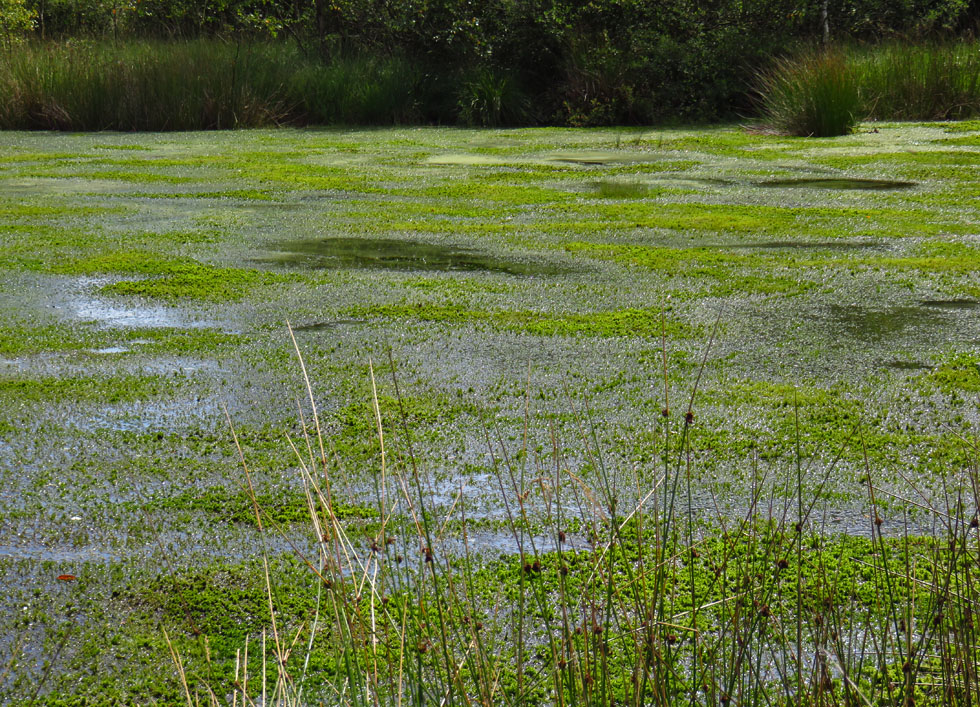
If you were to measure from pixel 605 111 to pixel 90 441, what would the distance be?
1054 centimetres

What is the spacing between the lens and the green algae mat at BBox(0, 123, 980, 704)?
1.95 meters

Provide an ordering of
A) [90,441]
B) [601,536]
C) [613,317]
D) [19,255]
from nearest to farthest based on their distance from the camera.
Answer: [601,536], [90,441], [613,317], [19,255]

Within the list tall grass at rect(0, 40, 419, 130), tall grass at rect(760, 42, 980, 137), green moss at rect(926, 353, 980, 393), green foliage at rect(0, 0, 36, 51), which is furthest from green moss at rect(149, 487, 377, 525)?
green foliage at rect(0, 0, 36, 51)

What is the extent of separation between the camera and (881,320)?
3557 mm

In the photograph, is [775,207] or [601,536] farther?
[775,207]

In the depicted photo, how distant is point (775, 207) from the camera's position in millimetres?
5910

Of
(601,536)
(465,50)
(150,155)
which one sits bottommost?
(601,536)

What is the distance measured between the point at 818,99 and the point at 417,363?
7.54 metres

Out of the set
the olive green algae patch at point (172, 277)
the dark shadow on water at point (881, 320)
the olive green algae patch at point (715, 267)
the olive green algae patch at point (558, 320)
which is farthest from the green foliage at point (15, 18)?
the dark shadow on water at point (881, 320)

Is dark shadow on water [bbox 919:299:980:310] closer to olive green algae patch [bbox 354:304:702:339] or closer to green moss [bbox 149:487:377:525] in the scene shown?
olive green algae patch [bbox 354:304:702:339]

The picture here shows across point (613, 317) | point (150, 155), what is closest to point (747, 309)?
point (613, 317)

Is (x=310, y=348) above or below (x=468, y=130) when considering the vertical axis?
below

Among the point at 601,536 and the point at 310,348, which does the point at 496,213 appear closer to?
the point at 310,348

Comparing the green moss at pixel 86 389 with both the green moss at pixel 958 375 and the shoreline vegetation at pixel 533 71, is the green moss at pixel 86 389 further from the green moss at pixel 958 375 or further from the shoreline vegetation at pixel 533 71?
the shoreline vegetation at pixel 533 71
